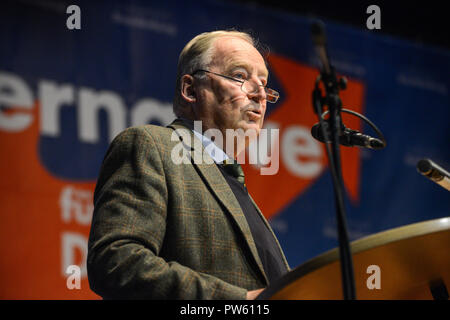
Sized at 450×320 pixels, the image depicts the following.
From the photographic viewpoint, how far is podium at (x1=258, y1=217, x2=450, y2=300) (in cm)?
117

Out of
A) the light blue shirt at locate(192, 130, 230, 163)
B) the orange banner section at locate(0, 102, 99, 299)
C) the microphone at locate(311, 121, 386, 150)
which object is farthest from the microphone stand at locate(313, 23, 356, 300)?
the orange banner section at locate(0, 102, 99, 299)

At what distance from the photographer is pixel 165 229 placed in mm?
1677

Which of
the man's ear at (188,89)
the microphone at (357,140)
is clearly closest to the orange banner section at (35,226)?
the man's ear at (188,89)

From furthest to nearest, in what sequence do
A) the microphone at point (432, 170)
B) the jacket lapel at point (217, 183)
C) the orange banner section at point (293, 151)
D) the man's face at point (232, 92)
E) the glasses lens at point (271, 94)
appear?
the orange banner section at point (293, 151)
the glasses lens at point (271, 94)
the man's face at point (232, 92)
the jacket lapel at point (217, 183)
the microphone at point (432, 170)

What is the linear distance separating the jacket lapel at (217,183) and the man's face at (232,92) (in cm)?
23

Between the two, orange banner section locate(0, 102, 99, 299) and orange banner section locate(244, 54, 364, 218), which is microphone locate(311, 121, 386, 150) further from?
orange banner section locate(244, 54, 364, 218)

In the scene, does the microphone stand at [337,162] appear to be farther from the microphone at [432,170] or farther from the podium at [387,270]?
the microphone at [432,170]

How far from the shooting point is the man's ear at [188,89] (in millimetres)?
2289

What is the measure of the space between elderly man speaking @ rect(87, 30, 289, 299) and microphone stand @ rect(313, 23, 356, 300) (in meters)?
0.35

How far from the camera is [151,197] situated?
1.66 meters

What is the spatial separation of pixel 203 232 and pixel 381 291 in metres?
0.57

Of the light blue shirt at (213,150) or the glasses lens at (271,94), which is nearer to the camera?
the light blue shirt at (213,150)

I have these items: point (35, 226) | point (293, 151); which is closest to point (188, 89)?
point (35, 226)

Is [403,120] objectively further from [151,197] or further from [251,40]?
[151,197]
